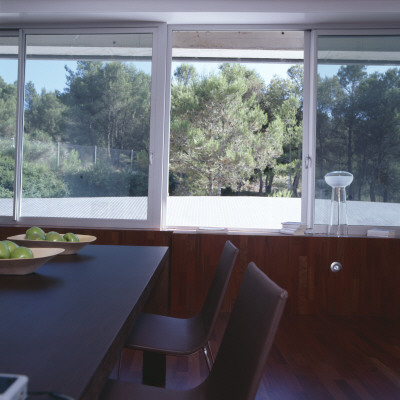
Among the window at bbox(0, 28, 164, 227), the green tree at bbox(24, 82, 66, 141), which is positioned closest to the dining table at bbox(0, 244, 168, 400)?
the window at bbox(0, 28, 164, 227)

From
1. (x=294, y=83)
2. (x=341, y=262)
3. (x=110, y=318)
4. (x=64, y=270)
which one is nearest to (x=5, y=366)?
(x=110, y=318)

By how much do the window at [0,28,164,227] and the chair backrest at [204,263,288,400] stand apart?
288 cm

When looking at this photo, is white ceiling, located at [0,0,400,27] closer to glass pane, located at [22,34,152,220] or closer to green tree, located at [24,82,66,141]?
glass pane, located at [22,34,152,220]

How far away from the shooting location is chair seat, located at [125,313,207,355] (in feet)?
5.63

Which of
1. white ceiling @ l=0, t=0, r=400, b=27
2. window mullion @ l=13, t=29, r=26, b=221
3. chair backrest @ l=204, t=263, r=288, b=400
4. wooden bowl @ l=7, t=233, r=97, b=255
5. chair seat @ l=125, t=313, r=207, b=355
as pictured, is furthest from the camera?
window mullion @ l=13, t=29, r=26, b=221

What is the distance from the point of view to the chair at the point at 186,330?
5.66ft

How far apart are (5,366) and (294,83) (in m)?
4.14

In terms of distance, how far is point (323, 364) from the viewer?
2764 millimetres

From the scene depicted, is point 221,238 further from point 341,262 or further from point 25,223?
point 25,223

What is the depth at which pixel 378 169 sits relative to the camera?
13.5 ft

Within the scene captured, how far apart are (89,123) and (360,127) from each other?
8.05 feet

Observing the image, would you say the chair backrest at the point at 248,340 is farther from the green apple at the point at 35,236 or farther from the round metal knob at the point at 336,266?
the round metal knob at the point at 336,266

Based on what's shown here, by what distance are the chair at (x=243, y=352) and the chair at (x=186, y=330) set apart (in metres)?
0.33

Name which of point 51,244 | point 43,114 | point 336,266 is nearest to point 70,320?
point 51,244
